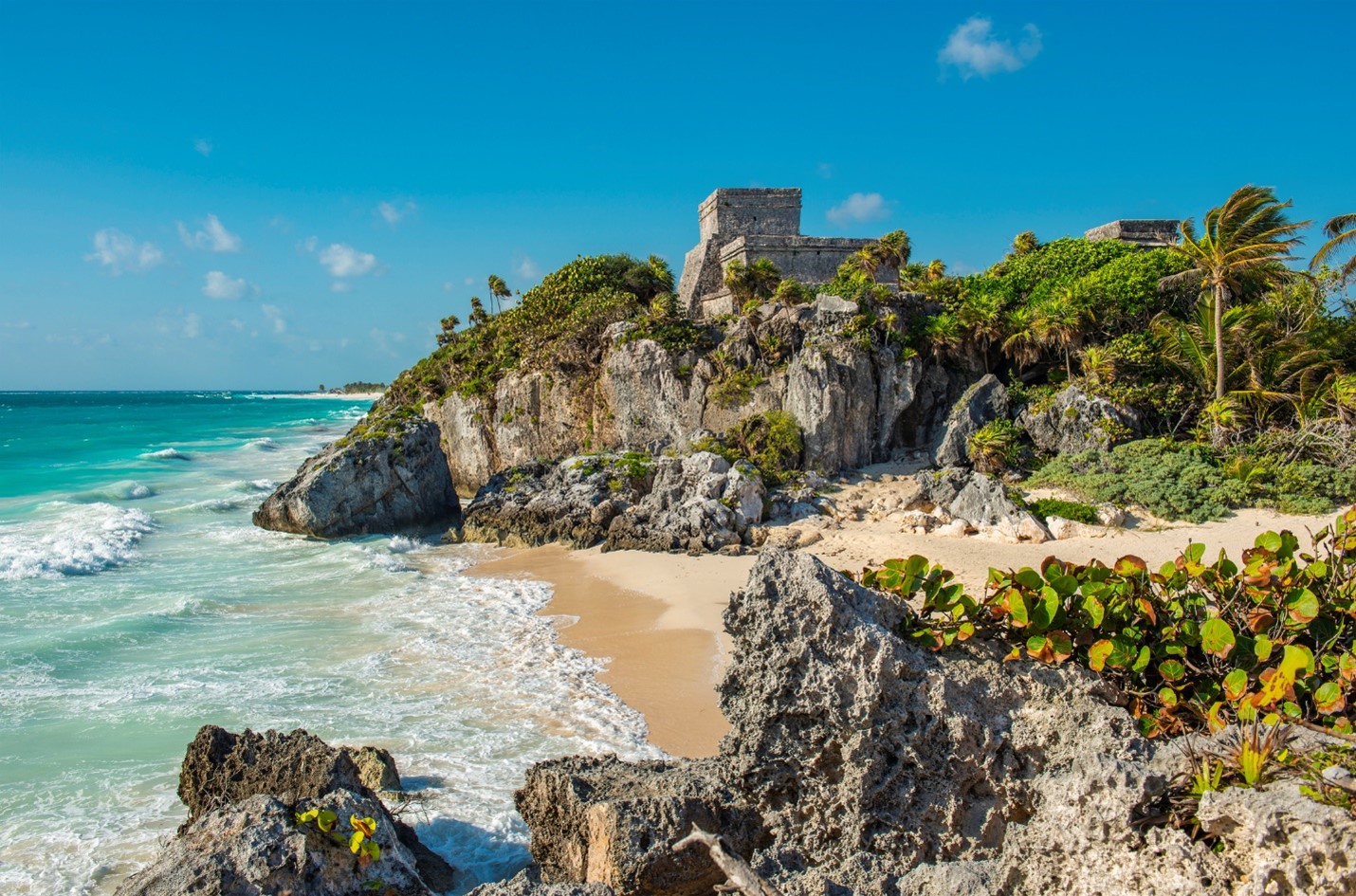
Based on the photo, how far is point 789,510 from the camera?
57.5 ft

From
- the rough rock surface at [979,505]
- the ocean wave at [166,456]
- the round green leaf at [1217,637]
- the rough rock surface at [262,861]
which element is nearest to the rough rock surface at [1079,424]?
the rough rock surface at [979,505]

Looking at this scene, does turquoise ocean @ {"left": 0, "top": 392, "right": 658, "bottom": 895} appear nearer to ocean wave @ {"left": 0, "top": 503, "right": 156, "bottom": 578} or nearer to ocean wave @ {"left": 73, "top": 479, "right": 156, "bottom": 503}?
ocean wave @ {"left": 0, "top": 503, "right": 156, "bottom": 578}

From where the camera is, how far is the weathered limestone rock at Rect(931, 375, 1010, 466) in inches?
787

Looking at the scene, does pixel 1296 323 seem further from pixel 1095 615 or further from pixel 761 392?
pixel 1095 615

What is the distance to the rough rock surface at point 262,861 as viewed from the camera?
3.56 meters

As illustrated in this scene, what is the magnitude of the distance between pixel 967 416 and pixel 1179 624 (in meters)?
17.0

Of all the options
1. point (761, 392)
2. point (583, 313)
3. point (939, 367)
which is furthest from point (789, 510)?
point (583, 313)

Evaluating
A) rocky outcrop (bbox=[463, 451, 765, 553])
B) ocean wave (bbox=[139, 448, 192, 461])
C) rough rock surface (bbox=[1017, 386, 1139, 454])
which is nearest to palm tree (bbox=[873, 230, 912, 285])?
rough rock surface (bbox=[1017, 386, 1139, 454])

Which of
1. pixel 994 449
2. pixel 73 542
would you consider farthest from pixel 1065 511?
pixel 73 542

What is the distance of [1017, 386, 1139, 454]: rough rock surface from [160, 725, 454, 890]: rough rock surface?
1729 cm

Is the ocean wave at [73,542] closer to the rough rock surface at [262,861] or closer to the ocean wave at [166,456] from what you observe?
the rough rock surface at [262,861]

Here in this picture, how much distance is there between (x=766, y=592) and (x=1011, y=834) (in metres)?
1.48

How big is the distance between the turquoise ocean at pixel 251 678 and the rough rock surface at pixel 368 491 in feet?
2.93

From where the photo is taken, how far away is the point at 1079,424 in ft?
61.1
